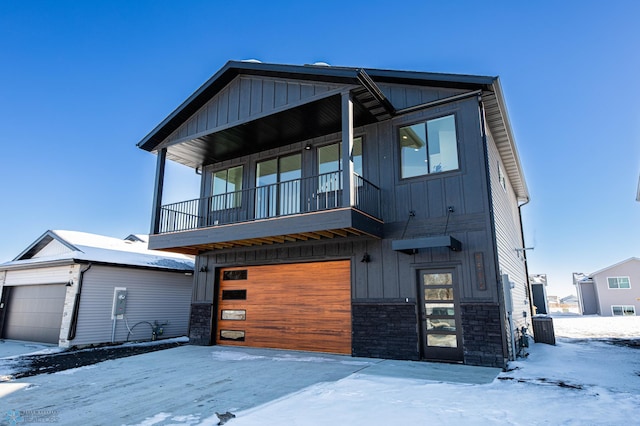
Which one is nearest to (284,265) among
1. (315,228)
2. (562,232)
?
(315,228)

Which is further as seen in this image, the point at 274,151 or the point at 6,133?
the point at 6,133

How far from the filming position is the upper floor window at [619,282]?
27297mm

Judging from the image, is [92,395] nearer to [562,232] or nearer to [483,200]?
[483,200]

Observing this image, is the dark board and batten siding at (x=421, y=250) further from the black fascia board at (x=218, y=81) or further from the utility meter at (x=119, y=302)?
the utility meter at (x=119, y=302)

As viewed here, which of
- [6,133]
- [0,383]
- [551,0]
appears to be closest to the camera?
[0,383]

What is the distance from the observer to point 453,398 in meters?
4.61

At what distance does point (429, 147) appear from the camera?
26.1 feet

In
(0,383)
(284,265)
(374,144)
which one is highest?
(374,144)

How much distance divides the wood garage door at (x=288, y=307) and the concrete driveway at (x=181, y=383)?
640 mm

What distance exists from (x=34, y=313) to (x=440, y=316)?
43.5 ft

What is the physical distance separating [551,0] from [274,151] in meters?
8.09

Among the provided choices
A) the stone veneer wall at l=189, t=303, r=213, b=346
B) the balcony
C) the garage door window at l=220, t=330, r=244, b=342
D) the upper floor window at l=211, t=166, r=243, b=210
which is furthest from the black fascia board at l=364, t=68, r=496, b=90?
the stone veneer wall at l=189, t=303, r=213, b=346

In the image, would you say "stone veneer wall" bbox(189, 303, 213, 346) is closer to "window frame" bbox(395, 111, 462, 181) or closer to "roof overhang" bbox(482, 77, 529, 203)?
"window frame" bbox(395, 111, 462, 181)

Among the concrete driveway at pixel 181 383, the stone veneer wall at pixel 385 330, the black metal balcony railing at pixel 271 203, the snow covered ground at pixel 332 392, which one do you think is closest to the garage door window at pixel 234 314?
the concrete driveway at pixel 181 383
